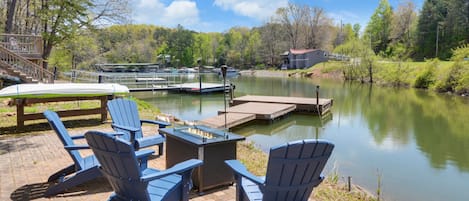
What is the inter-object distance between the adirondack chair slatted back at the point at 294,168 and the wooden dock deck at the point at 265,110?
28.3 feet

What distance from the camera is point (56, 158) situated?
476 centimetres

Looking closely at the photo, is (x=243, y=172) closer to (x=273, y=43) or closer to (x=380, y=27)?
(x=273, y=43)

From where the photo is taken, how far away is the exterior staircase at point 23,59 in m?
11.1

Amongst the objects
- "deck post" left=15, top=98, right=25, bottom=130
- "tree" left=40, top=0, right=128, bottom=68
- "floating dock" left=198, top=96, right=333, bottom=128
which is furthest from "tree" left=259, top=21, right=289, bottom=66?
"deck post" left=15, top=98, right=25, bottom=130

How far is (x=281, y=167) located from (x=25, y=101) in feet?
20.7

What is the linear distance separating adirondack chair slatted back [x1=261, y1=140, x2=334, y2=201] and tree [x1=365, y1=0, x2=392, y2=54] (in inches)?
2058

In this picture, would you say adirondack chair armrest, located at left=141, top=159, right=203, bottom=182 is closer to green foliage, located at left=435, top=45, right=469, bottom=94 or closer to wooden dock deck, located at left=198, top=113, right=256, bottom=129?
wooden dock deck, located at left=198, top=113, right=256, bottom=129

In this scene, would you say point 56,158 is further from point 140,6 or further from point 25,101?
point 140,6

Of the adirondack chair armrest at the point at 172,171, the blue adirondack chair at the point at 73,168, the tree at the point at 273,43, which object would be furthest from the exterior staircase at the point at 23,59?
the tree at the point at 273,43

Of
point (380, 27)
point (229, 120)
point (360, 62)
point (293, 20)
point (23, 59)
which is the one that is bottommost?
point (229, 120)

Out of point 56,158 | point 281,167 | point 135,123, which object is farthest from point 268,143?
point 281,167

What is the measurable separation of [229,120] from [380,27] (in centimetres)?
5173

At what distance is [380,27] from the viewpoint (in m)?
54.0

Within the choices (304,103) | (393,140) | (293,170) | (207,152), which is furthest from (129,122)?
(304,103)
